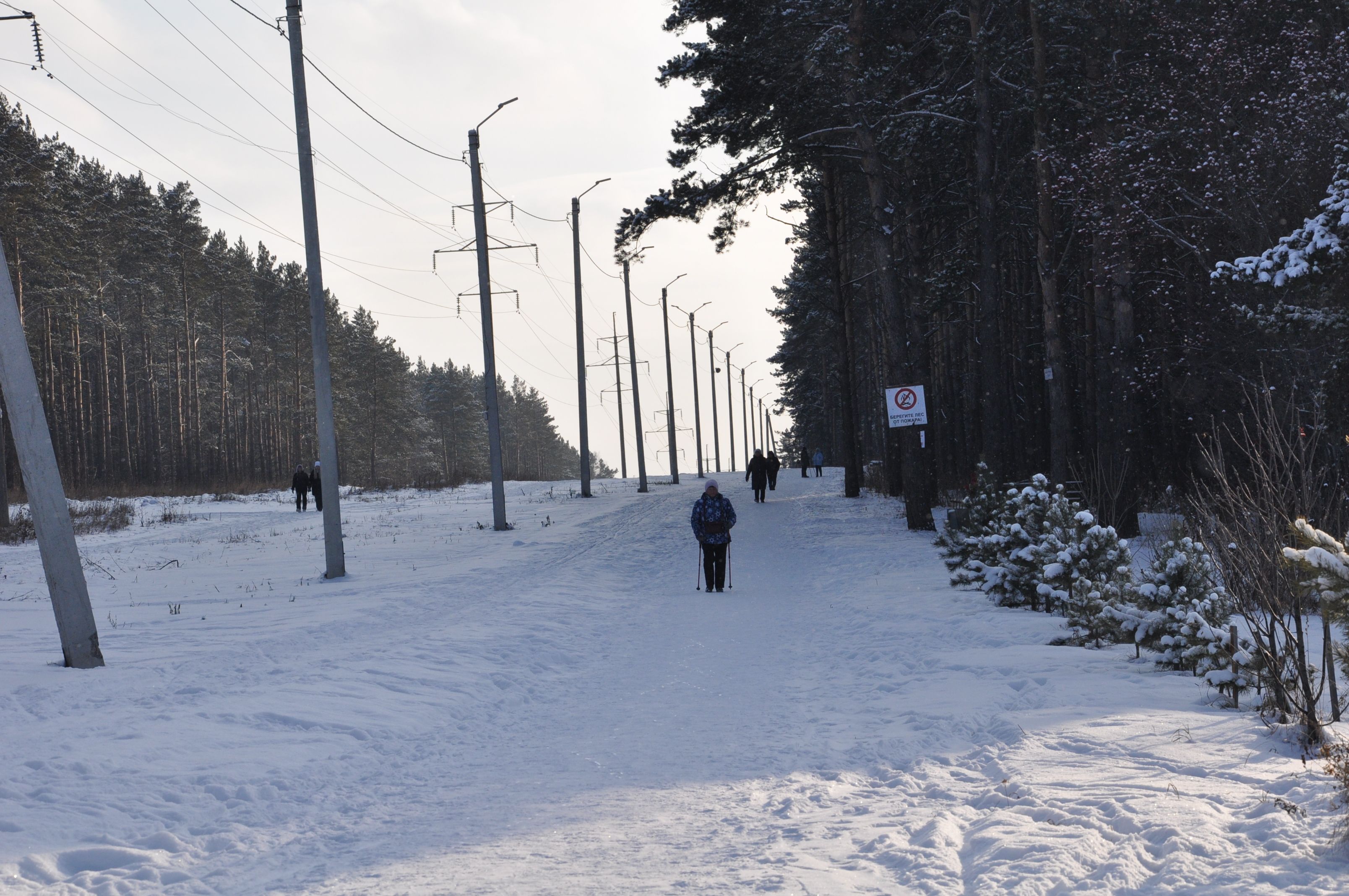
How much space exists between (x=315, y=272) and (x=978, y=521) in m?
11.3

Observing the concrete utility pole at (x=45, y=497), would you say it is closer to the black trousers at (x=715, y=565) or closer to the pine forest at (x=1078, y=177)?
the black trousers at (x=715, y=565)

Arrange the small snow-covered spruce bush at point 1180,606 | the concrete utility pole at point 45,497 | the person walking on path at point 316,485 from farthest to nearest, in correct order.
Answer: the person walking on path at point 316,485
the concrete utility pole at point 45,497
the small snow-covered spruce bush at point 1180,606

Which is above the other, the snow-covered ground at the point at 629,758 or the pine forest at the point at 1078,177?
the pine forest at the point at 1078,177

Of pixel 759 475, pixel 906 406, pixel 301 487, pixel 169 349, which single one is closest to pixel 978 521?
pixel 906 406

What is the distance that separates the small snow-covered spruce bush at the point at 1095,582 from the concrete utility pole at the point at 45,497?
9173 mm

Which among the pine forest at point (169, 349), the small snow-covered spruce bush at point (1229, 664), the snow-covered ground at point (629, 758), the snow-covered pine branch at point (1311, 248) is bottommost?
the snow-covered ground at point (629, 758)

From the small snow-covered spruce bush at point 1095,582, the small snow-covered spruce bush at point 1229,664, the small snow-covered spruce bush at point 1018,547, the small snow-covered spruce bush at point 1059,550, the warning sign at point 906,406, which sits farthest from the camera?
the warning sign at point 906,406

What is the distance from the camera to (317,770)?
6.49m

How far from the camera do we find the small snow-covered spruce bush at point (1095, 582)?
9102 millimetres

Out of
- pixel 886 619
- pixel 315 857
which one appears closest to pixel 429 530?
pixel 886 619

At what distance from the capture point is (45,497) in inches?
344

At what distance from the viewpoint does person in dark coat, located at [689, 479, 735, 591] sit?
15.2m

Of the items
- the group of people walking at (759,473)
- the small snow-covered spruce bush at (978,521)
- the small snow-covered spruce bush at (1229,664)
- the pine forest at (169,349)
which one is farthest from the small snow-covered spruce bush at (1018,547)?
the pine forest at (169,349)

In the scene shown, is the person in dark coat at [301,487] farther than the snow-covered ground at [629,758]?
Yes
